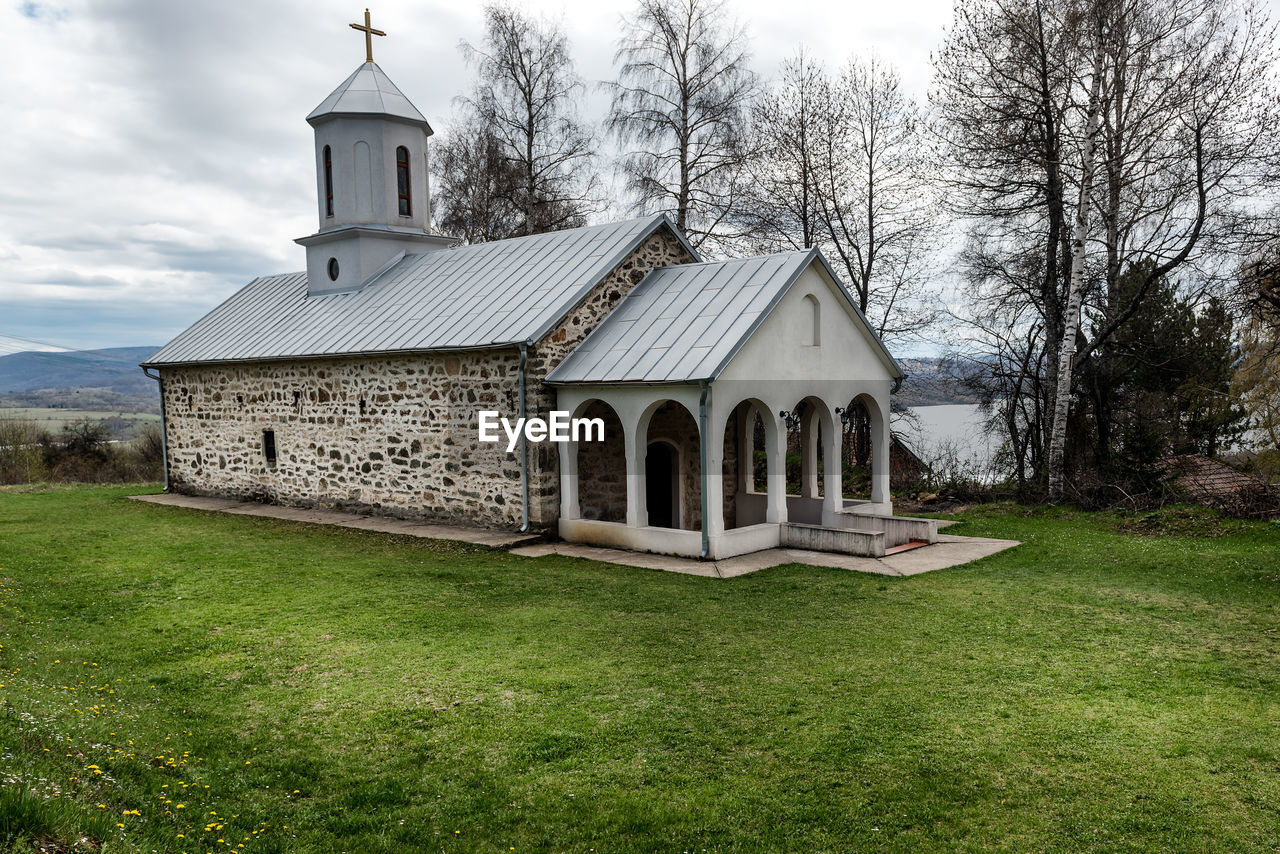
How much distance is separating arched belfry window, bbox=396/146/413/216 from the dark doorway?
26.1 ft

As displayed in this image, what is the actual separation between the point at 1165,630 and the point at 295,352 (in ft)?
45.5

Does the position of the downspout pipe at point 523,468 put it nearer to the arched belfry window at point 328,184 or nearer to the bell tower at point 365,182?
the bell tower at point 365,182

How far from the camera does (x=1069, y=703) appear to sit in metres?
5.83

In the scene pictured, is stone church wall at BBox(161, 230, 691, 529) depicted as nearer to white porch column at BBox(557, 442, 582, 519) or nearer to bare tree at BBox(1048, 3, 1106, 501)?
white porch column at BBox(557, 442, 582, 519)

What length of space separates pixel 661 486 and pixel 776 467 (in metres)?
3.24

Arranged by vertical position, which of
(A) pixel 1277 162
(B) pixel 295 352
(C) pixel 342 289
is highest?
(A) pixel 1277 162

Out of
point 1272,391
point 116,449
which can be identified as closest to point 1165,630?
point 1272,391

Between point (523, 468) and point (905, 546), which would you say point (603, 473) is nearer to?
point (523, 468)

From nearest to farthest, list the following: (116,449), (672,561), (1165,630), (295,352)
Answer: (1165,630)
(672,561)
(295,352)
(116,449)

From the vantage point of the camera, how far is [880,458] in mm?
13883

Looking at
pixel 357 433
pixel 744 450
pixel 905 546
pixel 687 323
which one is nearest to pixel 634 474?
pixel 687 323

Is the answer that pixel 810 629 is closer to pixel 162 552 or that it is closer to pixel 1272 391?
pixel 162 552

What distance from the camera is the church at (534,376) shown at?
464 inches

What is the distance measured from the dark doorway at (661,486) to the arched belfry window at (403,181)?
7959 millimetres
